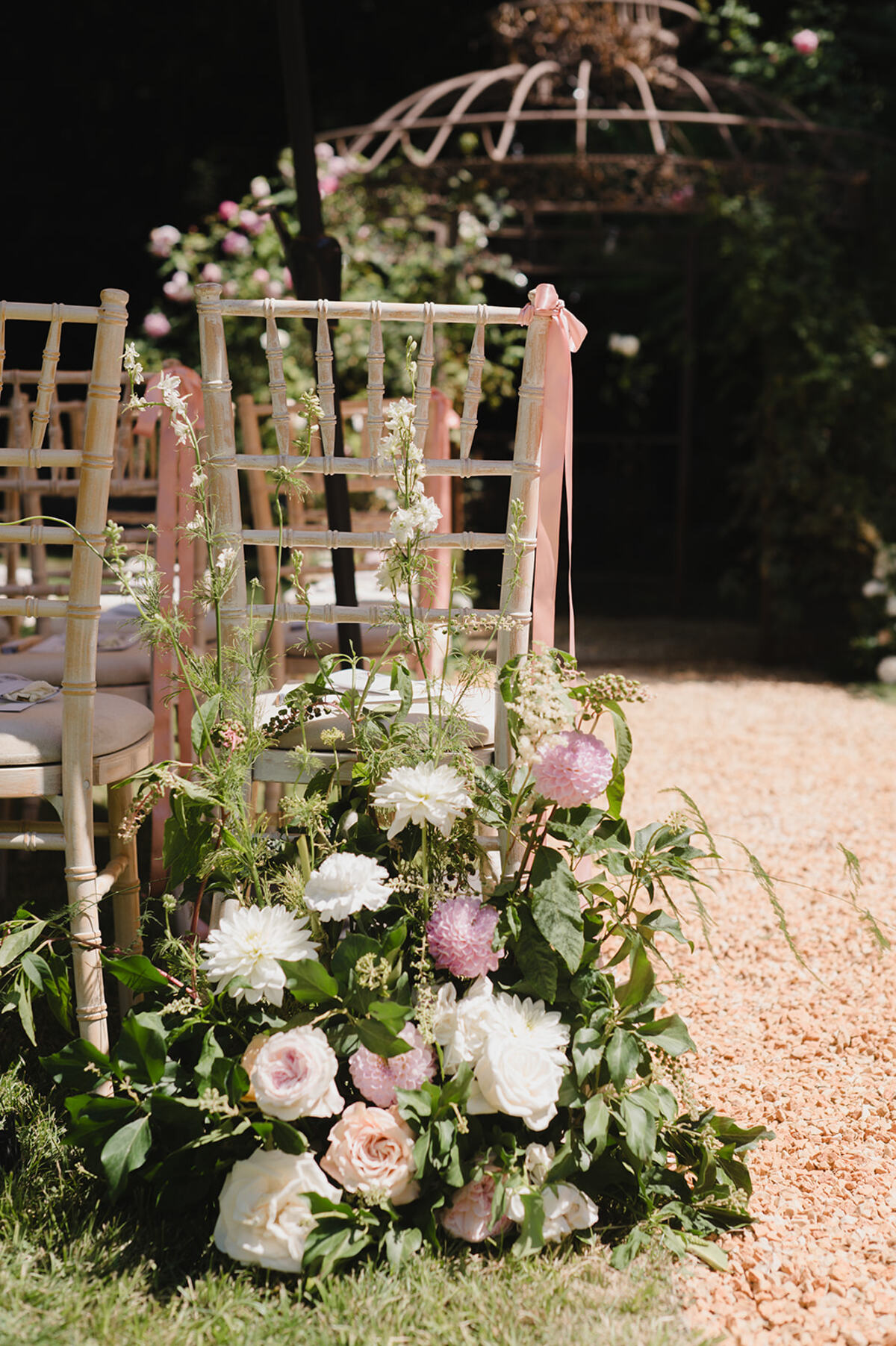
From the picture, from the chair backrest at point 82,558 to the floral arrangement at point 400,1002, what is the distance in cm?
4

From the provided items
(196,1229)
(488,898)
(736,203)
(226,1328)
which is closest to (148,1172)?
(196,1229)

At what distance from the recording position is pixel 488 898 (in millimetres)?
1533

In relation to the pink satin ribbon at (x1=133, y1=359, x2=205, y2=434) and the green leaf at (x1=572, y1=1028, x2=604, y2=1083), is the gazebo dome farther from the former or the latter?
the green leaf at (x1=572, y1=1028, x2=604, y2=1083)

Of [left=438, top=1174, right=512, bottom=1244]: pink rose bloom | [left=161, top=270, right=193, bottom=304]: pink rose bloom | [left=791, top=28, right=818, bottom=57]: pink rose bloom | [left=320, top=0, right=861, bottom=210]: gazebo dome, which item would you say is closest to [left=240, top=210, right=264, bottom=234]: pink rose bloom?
[left=161, top=270, right=193, bottom=304]: pink rose bloom

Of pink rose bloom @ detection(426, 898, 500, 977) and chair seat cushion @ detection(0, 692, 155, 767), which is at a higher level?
chair seat cushion @ detection(0, 692, 155, 767)

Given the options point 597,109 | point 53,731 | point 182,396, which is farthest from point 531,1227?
point 597,109

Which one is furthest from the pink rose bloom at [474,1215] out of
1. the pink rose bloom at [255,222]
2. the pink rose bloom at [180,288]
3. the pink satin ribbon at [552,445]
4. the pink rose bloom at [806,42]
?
the pink rose bloom at [806,42]

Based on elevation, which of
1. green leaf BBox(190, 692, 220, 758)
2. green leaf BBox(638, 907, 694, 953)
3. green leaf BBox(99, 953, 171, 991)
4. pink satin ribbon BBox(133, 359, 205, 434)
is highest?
pink satin ribbon BBox(133, 359, 205, 434)

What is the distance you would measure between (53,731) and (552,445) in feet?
2.72

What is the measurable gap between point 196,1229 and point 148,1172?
0.33ft

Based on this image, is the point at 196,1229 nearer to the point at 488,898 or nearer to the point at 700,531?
the point at 488,898

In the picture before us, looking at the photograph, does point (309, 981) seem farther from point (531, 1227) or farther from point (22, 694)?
point (22, 694)

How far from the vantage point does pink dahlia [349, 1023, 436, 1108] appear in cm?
→ 140

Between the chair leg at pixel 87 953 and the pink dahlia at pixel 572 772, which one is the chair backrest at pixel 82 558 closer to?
the chair leg at pixel 87 953
